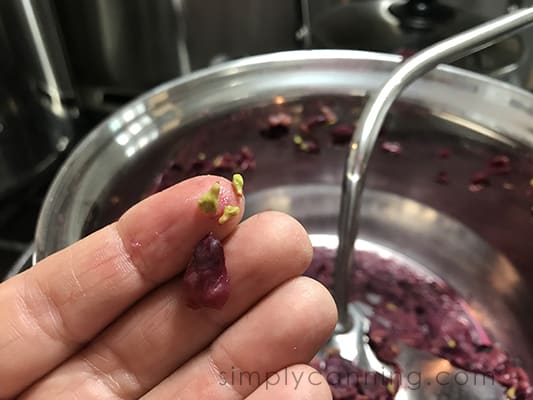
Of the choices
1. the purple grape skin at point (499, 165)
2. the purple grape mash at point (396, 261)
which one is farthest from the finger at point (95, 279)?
the purple grape skin at point (499, 165)

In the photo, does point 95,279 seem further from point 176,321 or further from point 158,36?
point 158,36

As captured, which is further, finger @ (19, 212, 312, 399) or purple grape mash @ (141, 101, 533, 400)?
purple grape mash @ (141, 101, 533, 400)

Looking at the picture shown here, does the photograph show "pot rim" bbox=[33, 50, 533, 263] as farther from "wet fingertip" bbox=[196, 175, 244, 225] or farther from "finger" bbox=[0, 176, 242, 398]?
"wet fingertip" bbox=[196, 175, 244, 225]

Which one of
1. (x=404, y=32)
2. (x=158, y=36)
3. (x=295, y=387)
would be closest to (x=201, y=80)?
(x=158, y=36)

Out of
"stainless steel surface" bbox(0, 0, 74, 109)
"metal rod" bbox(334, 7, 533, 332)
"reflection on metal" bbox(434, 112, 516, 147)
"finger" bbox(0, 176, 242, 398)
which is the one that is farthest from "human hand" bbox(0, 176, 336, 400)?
"stainless steel surface" bbox(0, 0, 74, 109)

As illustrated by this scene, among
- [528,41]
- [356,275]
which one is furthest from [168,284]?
[528,41]

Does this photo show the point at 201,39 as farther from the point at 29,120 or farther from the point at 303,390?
the point at 303,390
